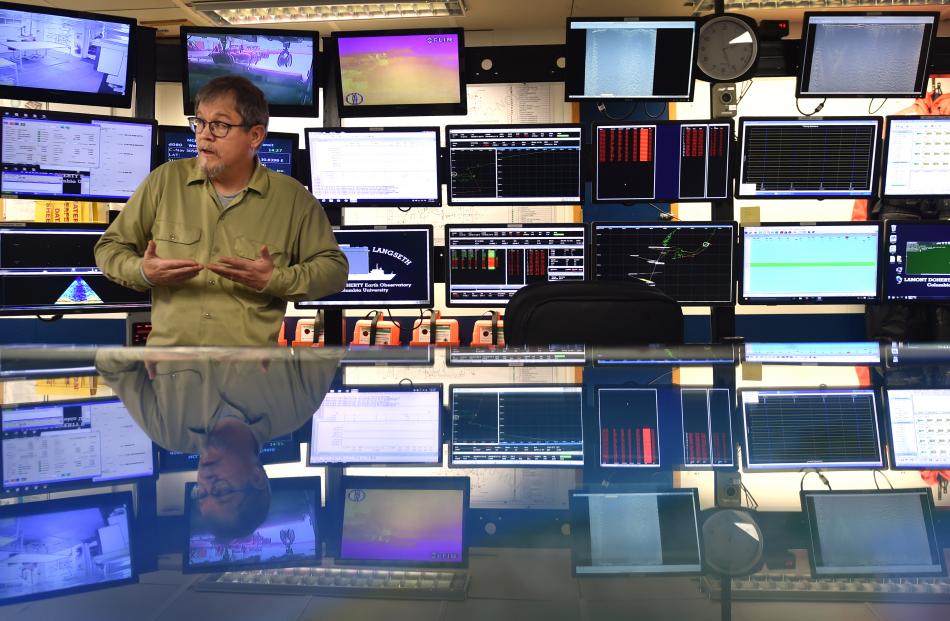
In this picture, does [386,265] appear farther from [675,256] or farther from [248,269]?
[248,269]

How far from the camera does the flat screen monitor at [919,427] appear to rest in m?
0.49

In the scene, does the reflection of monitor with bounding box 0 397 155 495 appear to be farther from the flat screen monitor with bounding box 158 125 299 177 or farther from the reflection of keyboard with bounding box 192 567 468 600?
the flat screen monitor with bounding box 158 125 299 177

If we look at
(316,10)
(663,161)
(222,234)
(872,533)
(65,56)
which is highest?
(316,10)

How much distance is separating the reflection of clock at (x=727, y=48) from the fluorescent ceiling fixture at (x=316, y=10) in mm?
2419

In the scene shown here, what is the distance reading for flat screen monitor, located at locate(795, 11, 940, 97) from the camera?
10.4 ft

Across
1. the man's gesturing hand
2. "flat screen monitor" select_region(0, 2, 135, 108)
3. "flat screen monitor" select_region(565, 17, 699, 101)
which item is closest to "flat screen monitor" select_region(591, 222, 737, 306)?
"flat screen monitor" select_region(565, 17, 699, 101)

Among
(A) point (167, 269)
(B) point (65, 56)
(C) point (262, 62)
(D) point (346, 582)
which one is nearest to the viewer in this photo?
(D) point (346, 582)

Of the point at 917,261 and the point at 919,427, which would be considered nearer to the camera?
the point at 919,427

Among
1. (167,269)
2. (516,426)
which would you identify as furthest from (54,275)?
(516,426)

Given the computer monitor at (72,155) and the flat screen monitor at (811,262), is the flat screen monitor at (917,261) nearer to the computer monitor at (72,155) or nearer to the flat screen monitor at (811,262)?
the flat screen monitor at (811,262)

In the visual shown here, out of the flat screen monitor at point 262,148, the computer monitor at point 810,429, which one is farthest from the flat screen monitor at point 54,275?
the computer monitor at point 810,429

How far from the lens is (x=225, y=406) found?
2.05ft

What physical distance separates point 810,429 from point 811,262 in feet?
9.50

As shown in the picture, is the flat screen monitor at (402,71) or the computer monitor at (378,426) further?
the flat screen monitor at (402,71)
